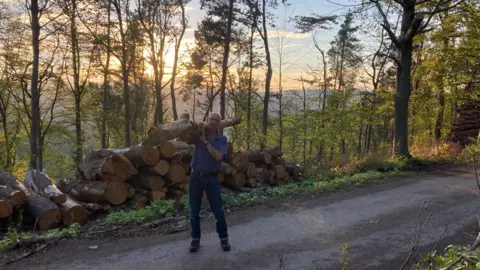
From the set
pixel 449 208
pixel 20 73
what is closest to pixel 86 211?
pixel 449 208

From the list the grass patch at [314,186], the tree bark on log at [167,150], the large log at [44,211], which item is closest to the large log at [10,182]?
the large log at [44,211]

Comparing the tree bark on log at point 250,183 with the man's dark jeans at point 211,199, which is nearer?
the man's dark jeans at point 211,199

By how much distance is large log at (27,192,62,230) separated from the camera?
23.7 ft

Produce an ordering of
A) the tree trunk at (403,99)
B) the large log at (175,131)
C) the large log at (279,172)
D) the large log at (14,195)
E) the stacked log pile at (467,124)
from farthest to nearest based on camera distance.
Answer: the stacked log pile at (467,124)
the tree trunk at (403,99)
the large log at (279,172)
the large log at (14,195)
the large log at (175,131)

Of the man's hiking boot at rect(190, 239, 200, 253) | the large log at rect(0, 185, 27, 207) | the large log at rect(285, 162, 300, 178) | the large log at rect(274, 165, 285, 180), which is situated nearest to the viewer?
the man's hiking boot at rect(190, 239, 200, 253)

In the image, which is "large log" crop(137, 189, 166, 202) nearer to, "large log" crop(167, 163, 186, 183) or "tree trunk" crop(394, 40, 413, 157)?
"large log" crop(167, 163, 186, 183)

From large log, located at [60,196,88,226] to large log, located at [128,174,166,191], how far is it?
152 centimetres

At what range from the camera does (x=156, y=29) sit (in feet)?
91.2

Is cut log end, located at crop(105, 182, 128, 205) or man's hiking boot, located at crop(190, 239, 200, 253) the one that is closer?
man's hiking boot, located at crop(190, 239, 200, 253)

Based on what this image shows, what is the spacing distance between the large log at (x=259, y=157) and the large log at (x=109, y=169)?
410cm

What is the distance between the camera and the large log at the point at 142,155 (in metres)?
8.61

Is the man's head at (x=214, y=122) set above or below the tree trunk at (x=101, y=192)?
above

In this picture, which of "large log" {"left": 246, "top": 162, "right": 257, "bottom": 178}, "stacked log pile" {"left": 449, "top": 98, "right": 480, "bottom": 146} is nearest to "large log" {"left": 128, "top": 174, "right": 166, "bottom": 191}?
"large log" {"left": 246, "top": 162, "right": 257, "bottom": 178}

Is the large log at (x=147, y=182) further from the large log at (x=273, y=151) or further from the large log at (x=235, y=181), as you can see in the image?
the large log at (x=273, y=151)
